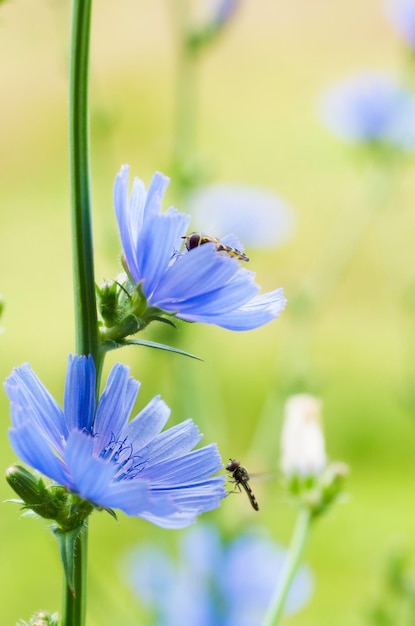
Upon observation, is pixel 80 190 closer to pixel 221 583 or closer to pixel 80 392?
pixel 80 392

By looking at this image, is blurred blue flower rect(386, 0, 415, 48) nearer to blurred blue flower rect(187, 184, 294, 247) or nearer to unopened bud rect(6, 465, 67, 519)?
blurred blue flower rect(187, 184, 294, 247)

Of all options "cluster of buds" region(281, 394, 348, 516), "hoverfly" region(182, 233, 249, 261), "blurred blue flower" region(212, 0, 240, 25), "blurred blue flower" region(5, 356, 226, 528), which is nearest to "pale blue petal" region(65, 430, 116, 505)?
"blurred blue flower" region(5, 356, 226, 528)

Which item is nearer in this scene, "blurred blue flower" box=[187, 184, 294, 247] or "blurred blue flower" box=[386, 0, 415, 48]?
"blurred blue flower" box=[386, 0, 415, 48]

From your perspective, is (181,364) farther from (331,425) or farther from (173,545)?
(331,425)

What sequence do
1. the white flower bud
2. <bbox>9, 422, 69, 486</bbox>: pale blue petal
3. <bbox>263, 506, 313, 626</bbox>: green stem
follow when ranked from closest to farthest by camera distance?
<bbox>9, 422, 69, 486</bbox>: pale blue petal < <bbox>263, 506, 313, 626</bbox>: green stem < the white flower bud

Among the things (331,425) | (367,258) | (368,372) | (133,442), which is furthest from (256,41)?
(133,442)

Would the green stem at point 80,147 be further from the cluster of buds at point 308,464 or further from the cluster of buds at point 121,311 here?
the cluster of buds at point 308,464

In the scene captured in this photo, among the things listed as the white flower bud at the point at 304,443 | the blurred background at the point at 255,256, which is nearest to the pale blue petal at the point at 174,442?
the white flower bud at the point at 304,443
